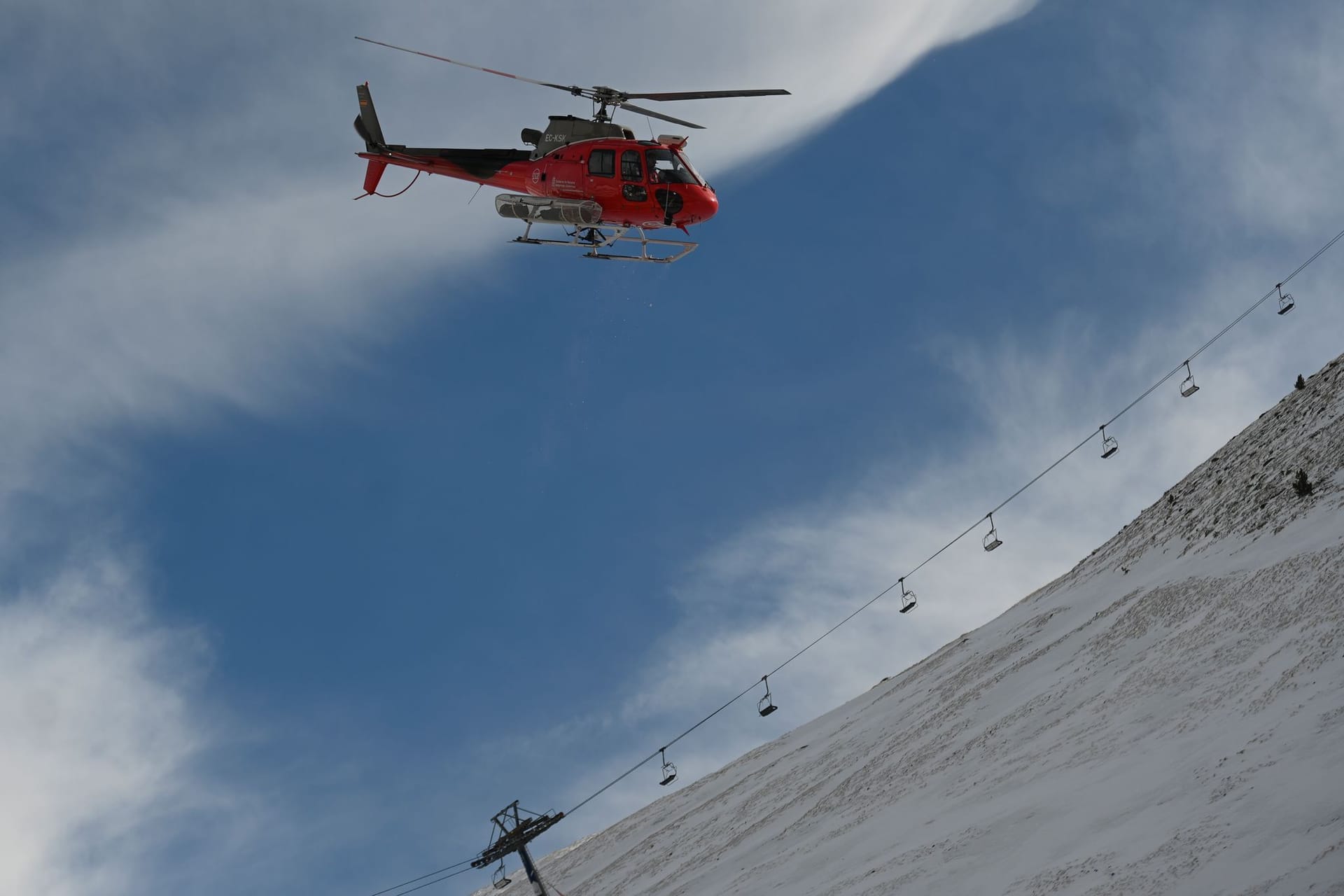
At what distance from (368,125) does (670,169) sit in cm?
1228

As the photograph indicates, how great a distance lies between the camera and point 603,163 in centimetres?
3788

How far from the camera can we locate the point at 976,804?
32188 mm

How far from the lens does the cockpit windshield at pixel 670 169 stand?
123ft

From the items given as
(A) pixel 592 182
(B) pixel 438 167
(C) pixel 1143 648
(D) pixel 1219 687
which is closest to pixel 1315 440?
(C) pixel 1143 648

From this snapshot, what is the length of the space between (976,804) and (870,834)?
431 cm

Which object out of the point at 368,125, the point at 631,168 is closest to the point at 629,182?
the point at 631,168

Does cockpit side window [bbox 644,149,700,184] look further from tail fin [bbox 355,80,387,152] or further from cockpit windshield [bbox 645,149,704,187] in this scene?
tail fin [bbox 355,80,387,152]

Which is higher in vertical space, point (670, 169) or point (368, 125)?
point (368, 125)

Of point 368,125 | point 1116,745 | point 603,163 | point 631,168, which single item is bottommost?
point 1116,745

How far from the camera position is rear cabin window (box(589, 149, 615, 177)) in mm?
37750

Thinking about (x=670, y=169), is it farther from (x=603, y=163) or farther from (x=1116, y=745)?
(x=1116, y=745)

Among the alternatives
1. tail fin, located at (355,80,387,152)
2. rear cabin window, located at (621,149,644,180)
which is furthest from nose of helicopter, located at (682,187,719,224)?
tail fin, located at (355,80,387,152)

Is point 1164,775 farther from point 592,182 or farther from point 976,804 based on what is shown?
point 592,182

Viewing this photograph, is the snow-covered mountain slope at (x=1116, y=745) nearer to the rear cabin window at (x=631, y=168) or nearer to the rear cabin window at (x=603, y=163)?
the rear cabin window at (x=631, y=168)
